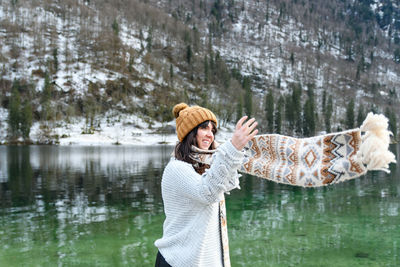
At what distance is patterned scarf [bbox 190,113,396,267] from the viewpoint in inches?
78.2

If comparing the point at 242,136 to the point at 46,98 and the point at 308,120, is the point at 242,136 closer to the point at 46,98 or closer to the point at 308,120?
the point at 308,120

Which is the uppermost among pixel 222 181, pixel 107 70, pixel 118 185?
pixel 107 70

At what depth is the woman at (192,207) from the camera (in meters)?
2.28

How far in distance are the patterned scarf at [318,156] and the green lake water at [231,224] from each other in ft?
18.9

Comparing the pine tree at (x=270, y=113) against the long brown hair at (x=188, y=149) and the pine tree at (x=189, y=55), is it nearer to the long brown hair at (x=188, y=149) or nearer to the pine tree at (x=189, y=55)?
the pine tree at (x=189, y=55)

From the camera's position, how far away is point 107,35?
416 feet

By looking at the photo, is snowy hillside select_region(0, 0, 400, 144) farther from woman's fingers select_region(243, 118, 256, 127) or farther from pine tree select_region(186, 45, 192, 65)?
woman's fingers select_region(243, 118, 256, 127)

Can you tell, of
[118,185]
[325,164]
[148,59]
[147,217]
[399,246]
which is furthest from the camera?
[148,59]

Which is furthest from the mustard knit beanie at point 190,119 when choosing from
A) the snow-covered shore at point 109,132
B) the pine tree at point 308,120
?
the pine tree at point 308,120

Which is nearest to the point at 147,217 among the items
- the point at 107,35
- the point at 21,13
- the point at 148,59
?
the point at 148,59

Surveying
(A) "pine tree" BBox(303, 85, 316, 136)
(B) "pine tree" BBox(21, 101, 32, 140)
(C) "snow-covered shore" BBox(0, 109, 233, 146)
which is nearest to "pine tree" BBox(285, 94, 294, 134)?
(A) "pine tree" BBox(303, 85, 316, 136)

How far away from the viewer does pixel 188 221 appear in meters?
2.44

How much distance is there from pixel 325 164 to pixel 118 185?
18.5 metres

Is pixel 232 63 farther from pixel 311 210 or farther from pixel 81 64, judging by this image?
pixel 311 210
